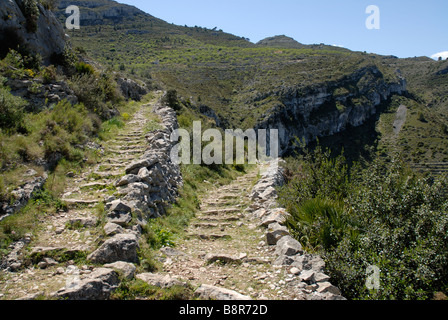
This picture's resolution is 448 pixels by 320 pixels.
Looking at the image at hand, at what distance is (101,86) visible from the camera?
Result: 13.9 metres

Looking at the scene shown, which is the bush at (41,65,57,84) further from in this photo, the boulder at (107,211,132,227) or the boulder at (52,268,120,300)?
the boulder at (52,268,120,300)

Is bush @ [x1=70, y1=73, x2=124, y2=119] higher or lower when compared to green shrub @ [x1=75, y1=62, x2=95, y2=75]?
lower

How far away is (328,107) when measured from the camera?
→ 261 feet

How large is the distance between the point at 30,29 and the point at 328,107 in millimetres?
79928

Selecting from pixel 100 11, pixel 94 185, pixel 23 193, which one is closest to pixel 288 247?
pixel 94 185

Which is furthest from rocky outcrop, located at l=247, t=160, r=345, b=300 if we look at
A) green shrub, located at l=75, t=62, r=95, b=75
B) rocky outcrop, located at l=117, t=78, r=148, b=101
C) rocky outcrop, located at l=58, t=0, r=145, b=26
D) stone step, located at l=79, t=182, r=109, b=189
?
rocky outcrop, located at l=58, t=0, r=145, b=26

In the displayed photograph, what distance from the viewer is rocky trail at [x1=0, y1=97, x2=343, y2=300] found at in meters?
3.39

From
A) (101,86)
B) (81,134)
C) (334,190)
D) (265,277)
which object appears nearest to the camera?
(265,277)

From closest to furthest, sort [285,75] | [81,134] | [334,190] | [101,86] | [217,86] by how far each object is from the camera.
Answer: [334,190] → [81,134] → [101,86] → [217,86] → [285,75]

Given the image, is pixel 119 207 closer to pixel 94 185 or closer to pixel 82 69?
pixel 94 185

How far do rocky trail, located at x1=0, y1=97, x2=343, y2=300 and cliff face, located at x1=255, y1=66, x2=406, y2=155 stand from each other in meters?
54.6
